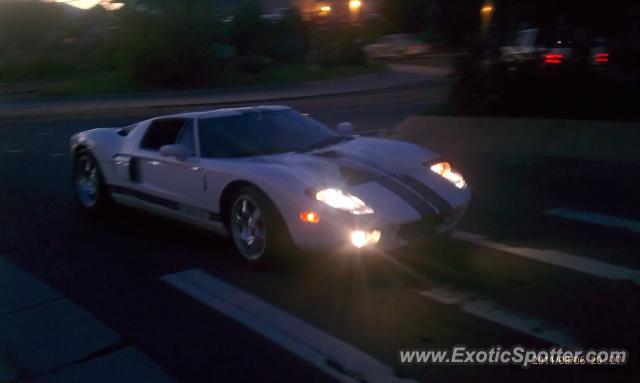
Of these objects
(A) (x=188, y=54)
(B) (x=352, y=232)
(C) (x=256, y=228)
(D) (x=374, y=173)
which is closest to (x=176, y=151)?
(C) (x=256, y=228)

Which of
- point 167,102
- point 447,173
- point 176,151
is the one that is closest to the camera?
point 447,173

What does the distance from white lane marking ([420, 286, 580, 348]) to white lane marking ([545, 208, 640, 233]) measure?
2664 millimetres

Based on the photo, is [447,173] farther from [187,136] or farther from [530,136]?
[530,136]

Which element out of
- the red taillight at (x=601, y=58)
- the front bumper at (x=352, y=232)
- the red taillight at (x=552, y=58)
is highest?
the red taillight at (x=552, y=58)

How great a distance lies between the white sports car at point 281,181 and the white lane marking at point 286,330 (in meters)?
0.55

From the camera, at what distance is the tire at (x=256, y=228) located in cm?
620

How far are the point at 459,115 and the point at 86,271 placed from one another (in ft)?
29.6

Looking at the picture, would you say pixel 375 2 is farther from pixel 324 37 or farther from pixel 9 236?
pixel 9 236

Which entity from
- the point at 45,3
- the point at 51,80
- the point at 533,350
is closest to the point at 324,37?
the point at 51,80

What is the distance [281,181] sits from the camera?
6.16 meters

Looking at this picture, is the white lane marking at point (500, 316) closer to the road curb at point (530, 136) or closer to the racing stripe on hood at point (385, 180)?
the racing stripe on hood at point (385, 180)

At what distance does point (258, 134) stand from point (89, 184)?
2.71 meters

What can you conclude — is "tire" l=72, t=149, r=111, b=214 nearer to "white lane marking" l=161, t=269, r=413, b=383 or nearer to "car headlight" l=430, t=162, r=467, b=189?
"white lane marking" l=161, t=269, r=413, b=383

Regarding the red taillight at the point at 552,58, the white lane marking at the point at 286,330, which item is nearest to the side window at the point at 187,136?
the white lane marking at the point at 286,330
